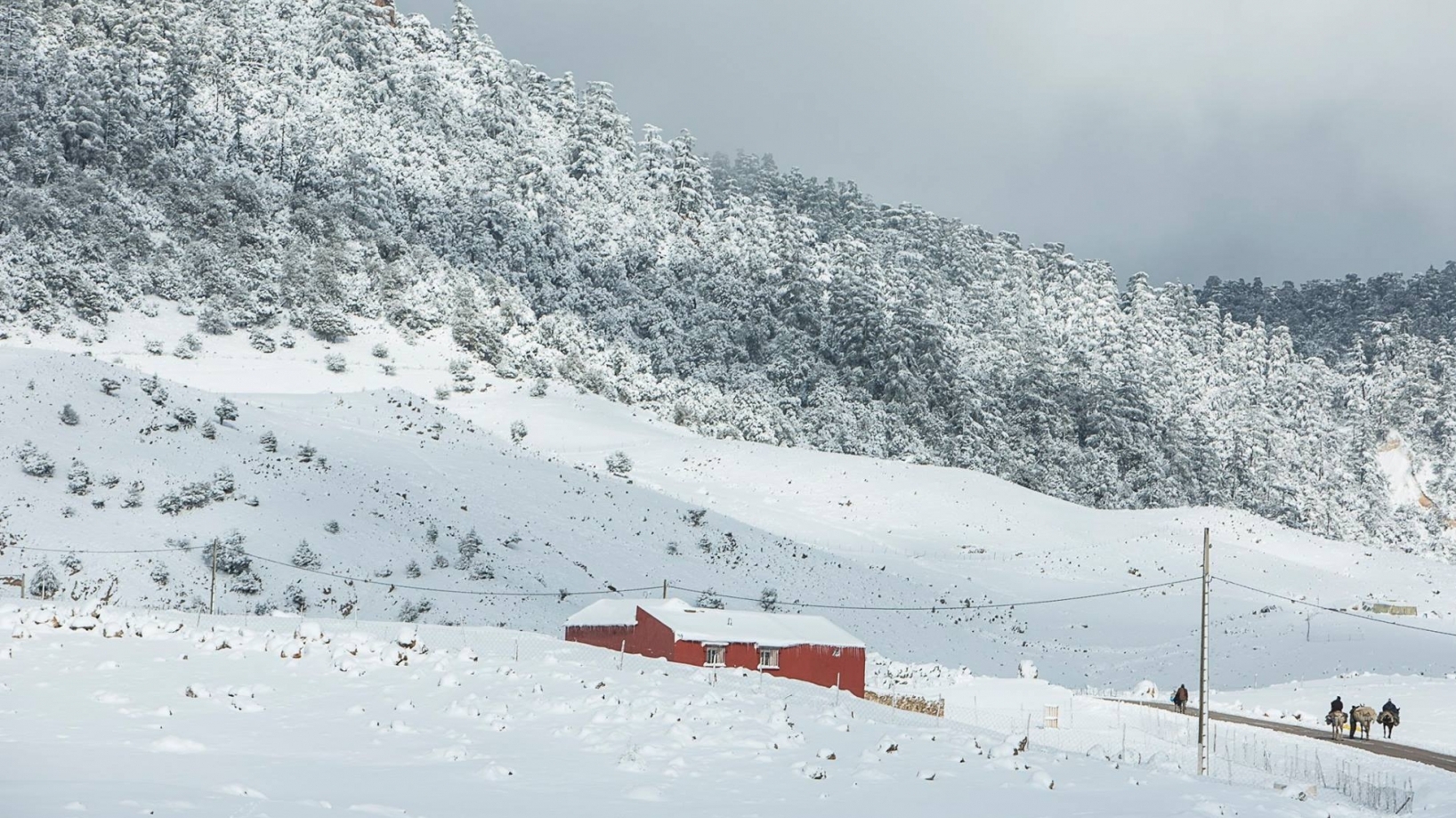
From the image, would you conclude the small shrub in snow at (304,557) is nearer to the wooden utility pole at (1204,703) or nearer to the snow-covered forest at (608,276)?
the wooden utility pole at (1204,703)

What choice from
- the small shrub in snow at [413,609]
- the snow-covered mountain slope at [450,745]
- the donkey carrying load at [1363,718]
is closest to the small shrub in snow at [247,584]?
the small shrub in snow at [413,609]

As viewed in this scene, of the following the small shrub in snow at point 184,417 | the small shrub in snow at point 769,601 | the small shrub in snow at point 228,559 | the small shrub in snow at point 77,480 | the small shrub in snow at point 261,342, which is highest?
the small shrub in snow at point 261,342

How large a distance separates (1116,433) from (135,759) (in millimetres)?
113096

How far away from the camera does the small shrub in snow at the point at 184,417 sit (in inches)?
2304

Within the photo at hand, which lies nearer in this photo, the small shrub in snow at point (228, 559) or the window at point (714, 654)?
the window at point (714, 654)

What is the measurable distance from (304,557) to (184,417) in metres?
14.3

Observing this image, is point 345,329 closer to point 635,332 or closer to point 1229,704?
point 635,332

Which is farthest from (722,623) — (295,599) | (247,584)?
(247,584)

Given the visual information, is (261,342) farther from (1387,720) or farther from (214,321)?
(1387,720)

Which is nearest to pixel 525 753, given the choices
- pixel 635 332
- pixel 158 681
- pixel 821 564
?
pixel 158 681

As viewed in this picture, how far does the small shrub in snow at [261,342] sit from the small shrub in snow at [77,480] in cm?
3336

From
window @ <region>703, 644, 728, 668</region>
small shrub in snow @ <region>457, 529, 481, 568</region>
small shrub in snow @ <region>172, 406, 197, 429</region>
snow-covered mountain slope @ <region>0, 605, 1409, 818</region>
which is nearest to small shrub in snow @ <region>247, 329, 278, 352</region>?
small shrub in snow @ <region>172, 406, 197, 429</region>

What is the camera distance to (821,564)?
65.6 m

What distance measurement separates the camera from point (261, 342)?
8412 centimetres
